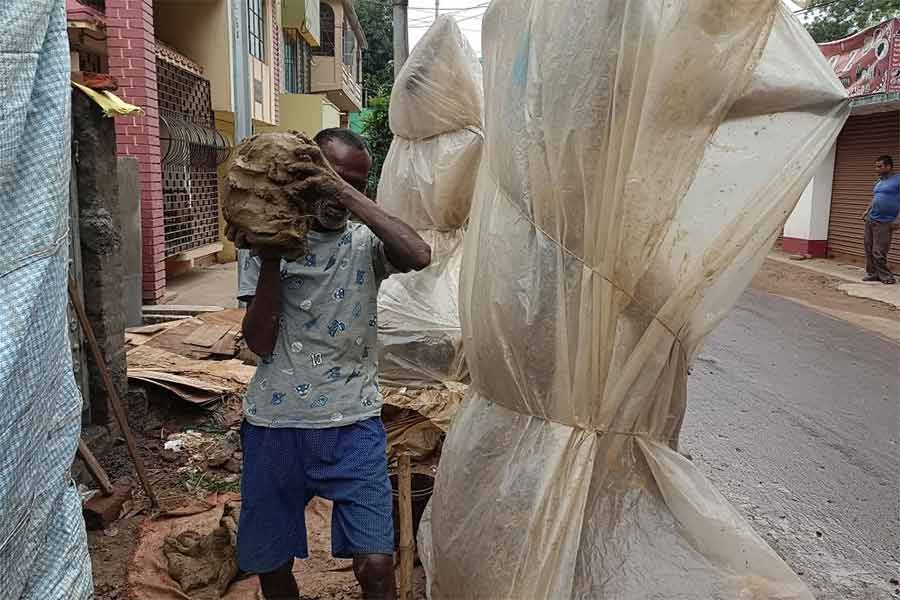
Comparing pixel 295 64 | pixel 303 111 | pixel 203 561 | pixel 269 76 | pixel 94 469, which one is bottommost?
pixel 203 561

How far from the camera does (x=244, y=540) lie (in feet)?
7.98

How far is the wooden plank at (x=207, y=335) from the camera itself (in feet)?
19.2

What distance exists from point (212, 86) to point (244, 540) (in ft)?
35.1

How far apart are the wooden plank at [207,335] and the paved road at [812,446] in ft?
11.2

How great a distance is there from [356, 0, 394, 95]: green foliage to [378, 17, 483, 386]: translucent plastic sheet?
3360cm

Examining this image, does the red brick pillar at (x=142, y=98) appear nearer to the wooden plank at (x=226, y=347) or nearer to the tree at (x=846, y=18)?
the wooden plank at (x=226, y=347)

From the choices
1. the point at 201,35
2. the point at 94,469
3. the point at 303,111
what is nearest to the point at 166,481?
the point at 94,469

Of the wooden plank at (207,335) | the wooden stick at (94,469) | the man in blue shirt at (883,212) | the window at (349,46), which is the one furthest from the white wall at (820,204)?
the window at (349,46)

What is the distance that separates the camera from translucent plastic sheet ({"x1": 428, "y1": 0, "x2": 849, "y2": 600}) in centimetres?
212

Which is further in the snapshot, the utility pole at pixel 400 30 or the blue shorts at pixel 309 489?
the utility pole at pixel 400 30

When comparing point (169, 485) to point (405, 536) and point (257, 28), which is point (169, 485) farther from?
point (257, 28)

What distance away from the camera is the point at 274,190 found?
215 centimetres

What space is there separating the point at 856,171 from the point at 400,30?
30.3 ft

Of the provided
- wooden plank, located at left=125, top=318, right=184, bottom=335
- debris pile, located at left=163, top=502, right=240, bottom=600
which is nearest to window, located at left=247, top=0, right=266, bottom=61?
wooden plank, located at left=125, top=318, right=184, bottom=335
